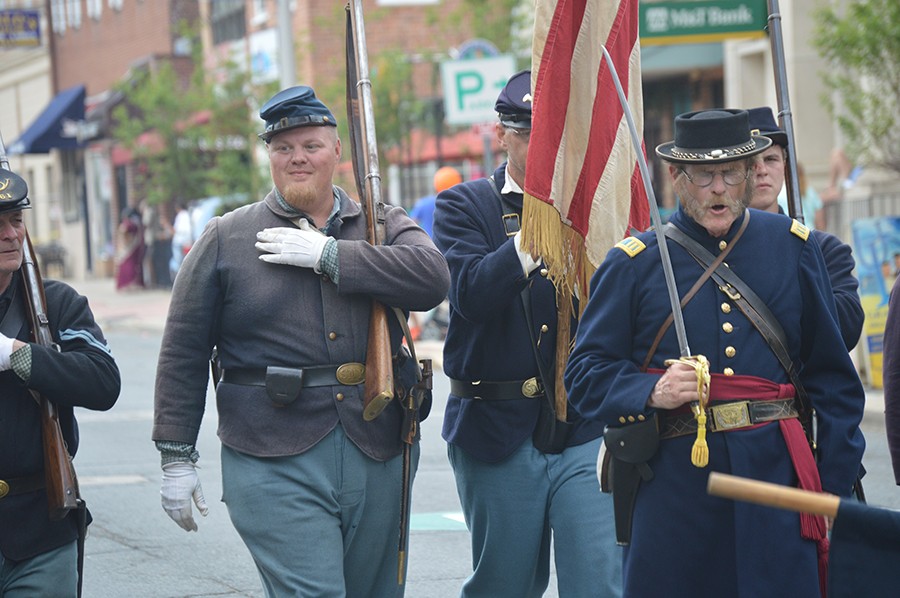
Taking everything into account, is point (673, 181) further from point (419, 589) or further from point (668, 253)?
point (419, 589)

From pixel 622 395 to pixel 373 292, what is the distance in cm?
101

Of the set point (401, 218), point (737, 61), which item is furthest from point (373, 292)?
point (737, 61)

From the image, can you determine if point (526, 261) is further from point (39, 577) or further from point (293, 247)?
point (39, 577)

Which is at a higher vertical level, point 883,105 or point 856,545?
point 883,105

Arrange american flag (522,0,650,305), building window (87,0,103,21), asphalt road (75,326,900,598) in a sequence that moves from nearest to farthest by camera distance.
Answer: american flag (522,0,650,305), asphalt road (75,326,900,598), building window (87,0,103,21)

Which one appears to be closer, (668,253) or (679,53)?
(668,253)

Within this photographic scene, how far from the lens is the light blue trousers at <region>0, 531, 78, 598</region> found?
178 inches

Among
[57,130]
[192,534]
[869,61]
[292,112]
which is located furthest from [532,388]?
[57,130]

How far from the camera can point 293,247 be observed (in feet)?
15.3

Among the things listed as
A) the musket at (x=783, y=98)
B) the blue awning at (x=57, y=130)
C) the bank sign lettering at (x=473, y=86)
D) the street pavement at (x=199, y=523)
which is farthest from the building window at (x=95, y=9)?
the musket at (x=783, y=98)

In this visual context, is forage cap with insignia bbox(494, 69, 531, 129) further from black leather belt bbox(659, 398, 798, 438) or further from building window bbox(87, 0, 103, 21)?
building window bbox(87, 0, 103, 21)

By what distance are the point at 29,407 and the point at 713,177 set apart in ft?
7.37

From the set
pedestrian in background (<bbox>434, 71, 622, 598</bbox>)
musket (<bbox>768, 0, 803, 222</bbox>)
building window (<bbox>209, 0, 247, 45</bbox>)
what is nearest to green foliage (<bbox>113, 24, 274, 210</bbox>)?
building window (<bbox>209, 0, 247, 45</bbox>)

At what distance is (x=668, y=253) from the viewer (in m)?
4.13
